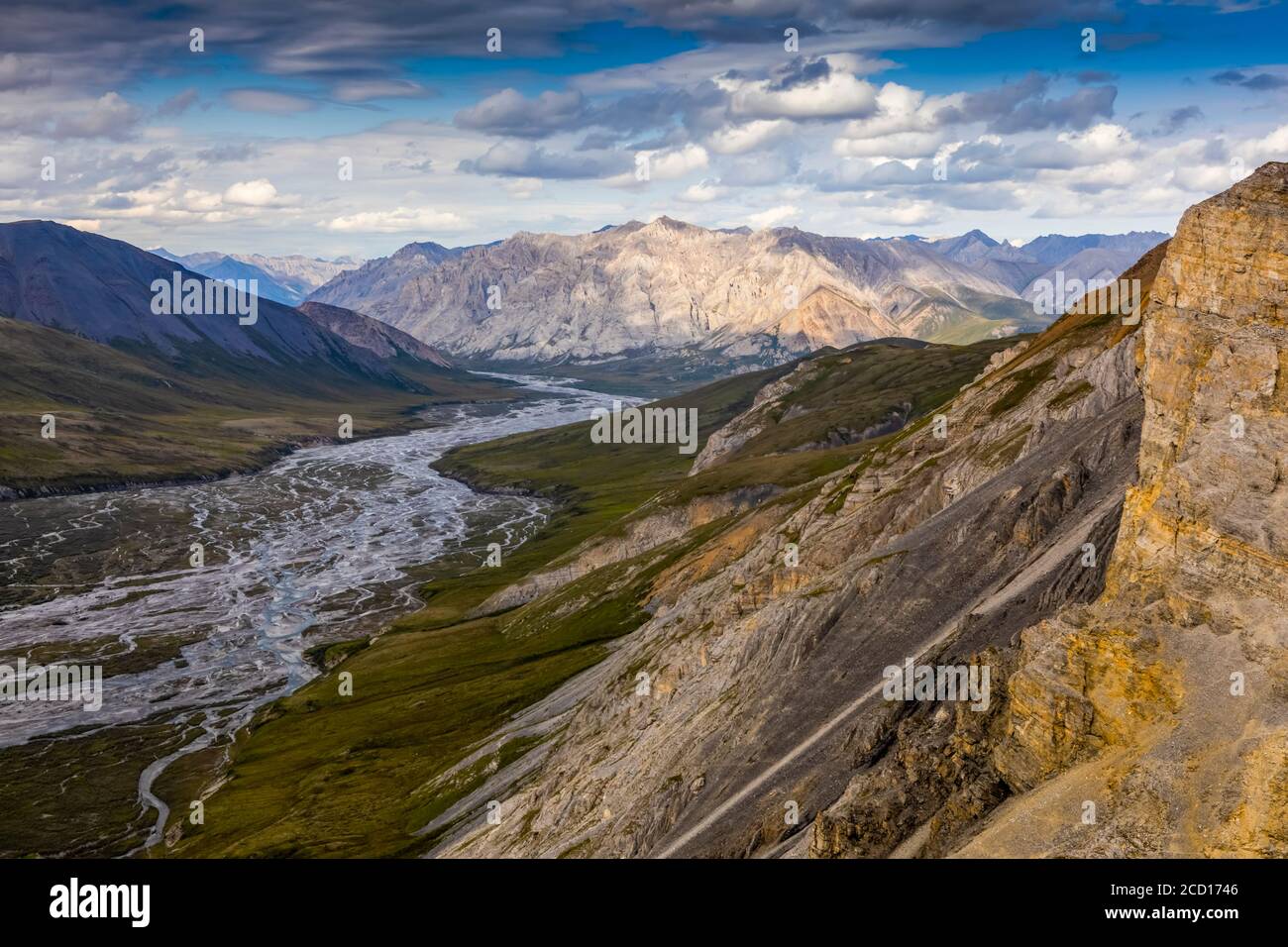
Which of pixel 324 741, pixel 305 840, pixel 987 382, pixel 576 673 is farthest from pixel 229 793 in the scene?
pixel 987 382

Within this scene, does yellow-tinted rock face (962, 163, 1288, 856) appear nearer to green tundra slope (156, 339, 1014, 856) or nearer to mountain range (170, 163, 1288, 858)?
mountain range (170, 163, 1288, 858)

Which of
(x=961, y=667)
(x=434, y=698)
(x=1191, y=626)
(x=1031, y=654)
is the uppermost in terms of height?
(x=1191, y=626)

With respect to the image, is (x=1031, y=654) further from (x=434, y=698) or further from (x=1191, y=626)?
(x=434, y=698)

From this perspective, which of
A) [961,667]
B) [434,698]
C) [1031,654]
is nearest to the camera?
[1031,654]

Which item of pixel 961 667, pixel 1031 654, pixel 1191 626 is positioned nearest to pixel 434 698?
pixel 961 667

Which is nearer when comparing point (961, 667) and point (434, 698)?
point (961, 667)

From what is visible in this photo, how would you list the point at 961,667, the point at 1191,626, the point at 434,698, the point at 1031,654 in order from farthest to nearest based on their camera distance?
the point at 434,698, the point at 961,667, the point at 1031,654, the point at 1191,626

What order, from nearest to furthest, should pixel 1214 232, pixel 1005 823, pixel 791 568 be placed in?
1. pixel 1005 823
2. pixel 1214 232
3. pixel 791 568
